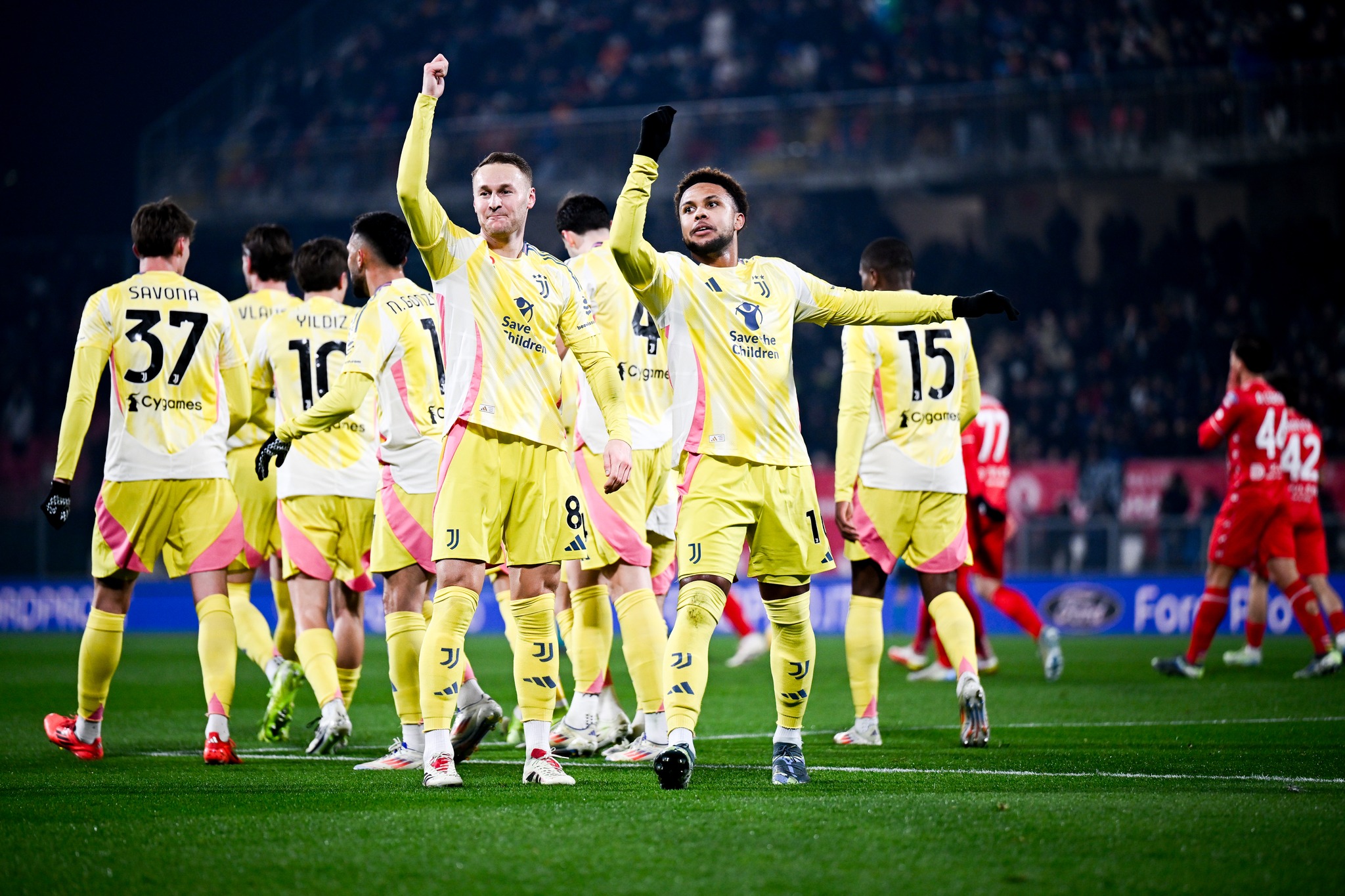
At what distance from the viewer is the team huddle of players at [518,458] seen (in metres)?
5.16

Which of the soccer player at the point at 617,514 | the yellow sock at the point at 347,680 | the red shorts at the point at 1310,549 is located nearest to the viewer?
the soccer player at the point at 617,514

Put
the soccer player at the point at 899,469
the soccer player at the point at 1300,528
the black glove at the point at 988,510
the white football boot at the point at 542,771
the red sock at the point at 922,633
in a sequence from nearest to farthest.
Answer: the white football boot at the point at 542,771
the soccer player at the point at 899,469
the black glove at the point at 988,510
the soccer player at the point at 1300,528
the red sock at the point at 922,633

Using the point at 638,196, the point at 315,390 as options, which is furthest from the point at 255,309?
the point at 638,196

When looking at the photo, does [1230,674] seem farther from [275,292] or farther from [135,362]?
[135,362]

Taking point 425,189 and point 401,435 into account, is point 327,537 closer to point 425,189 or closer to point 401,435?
point 401,435

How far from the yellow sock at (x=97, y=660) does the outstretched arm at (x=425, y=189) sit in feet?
8.41

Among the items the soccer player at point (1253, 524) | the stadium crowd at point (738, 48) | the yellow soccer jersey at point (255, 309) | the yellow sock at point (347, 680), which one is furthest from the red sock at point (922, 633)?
the stadium crowd at point (738, 48)

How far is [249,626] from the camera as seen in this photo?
8367mm

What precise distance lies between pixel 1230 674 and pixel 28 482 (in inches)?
729

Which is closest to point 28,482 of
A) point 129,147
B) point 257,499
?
point 129,147

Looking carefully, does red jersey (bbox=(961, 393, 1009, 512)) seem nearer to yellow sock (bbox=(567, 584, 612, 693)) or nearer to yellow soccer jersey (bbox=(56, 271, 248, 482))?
yellow sock (bbox=(567, 584, 612, 693))

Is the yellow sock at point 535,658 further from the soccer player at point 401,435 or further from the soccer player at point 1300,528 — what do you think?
the soccer player at point 1300,528

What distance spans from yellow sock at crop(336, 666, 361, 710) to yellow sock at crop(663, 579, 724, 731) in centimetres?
257

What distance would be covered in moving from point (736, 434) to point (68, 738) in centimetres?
344
